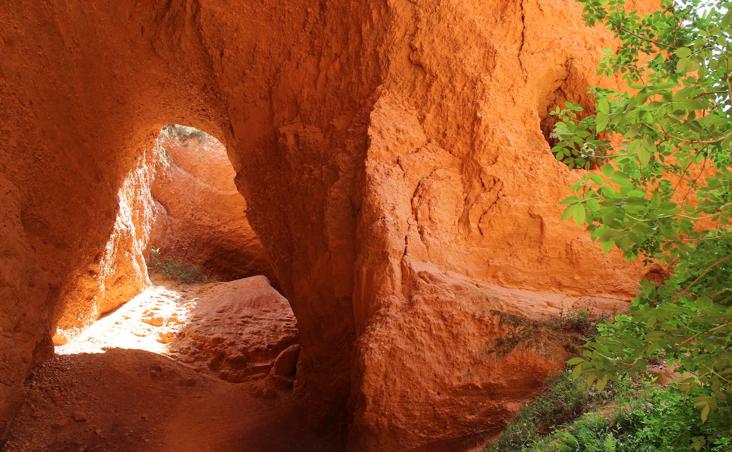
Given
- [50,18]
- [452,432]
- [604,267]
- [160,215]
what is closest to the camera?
[452,432]

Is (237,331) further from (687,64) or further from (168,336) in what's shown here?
(687,64)

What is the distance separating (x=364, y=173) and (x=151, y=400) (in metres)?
4.45

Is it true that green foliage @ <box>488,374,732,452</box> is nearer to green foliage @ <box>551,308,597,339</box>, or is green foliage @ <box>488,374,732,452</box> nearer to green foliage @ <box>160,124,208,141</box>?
green foliage @ <box>551,308,597,339</box>

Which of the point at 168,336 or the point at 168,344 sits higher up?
the point at 168,336

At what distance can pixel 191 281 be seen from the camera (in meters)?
13.3

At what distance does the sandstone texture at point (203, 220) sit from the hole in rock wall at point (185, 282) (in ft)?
0.09

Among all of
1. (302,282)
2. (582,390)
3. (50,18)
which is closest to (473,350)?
(582,390)

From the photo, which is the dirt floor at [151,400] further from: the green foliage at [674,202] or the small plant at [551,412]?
the green foliage at [674,202]

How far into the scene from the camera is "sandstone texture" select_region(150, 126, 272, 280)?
48.6 ft

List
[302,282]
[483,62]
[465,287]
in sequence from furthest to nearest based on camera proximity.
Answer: [302,282] < [483,62] < [465,287]

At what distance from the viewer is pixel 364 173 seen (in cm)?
550

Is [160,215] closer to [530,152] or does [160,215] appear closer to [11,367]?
[11,367]

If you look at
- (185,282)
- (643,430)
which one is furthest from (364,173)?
(185,282)

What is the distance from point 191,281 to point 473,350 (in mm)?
10273
